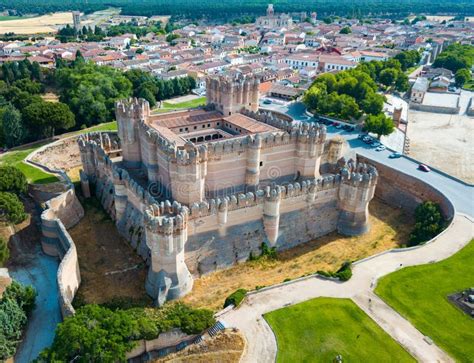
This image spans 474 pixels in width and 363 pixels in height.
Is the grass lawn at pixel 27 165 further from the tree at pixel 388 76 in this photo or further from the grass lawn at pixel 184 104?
the tree at pixel 388 76

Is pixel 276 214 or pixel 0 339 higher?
pixel 276 214

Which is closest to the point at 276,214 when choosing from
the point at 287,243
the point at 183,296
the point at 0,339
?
the point at 287,243

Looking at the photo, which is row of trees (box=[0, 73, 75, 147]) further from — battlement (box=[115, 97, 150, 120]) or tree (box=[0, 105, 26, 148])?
battlement (box=[115, 97, 150, 120])

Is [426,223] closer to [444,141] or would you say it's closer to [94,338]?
[444,141]

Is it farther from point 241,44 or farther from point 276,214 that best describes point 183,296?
point 241,44

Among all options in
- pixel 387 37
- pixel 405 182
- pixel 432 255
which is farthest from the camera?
pixel 387 37

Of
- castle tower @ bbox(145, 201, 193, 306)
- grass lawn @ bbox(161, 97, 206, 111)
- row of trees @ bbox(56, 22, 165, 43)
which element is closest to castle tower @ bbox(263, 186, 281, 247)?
castle tower @ bbox(145, 201, 193, 306)

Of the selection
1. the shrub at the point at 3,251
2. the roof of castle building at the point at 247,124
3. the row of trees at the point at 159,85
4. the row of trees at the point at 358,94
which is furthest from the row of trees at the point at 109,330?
the row of trees at the point at 159,85
